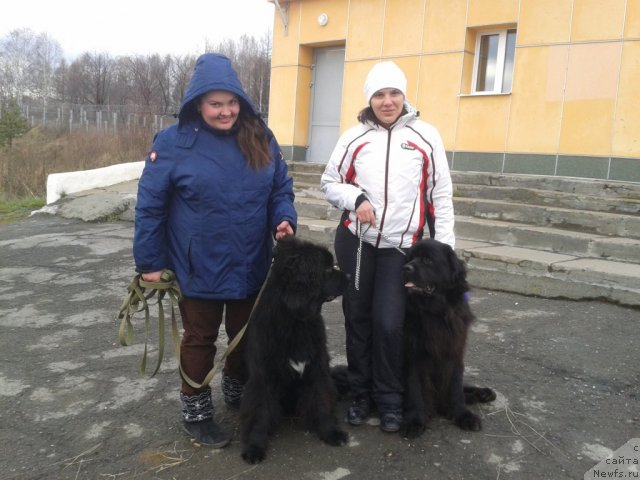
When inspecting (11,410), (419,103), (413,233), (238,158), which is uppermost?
(419,103)

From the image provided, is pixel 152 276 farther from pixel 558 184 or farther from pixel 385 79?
pixel 558 184

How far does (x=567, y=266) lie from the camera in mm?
5871

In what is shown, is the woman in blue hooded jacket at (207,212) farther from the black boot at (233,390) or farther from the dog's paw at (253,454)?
the black boot at (233,390)

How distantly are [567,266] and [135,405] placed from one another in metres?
4.68

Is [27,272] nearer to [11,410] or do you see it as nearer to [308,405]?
[11,410]

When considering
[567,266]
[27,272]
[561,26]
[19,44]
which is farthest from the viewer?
[19,44]

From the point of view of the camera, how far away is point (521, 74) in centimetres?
903

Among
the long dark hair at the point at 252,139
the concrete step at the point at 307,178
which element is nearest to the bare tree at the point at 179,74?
the concrete step at the point at 307,178

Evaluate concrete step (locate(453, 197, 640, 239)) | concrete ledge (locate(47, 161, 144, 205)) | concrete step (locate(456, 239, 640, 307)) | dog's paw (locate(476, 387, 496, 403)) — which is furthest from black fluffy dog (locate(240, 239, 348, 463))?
concrete ledge (locate(47, 161, 144, 205))

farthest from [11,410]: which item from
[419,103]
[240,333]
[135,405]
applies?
[419,103]

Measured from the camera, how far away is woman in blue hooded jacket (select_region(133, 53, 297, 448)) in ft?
9.61

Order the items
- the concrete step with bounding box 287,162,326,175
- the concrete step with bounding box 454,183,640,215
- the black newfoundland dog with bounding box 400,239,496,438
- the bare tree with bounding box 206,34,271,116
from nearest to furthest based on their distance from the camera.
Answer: the black newfoundland dog with bounding box 400,239,496,438 < the concrete step with bounding box 454,183,640,215 < the concrete step with bounding box 287,162,326,175 < the bare tree with bounding box 206,34,271,116

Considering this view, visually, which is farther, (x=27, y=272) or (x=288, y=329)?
(x=27, y=272)

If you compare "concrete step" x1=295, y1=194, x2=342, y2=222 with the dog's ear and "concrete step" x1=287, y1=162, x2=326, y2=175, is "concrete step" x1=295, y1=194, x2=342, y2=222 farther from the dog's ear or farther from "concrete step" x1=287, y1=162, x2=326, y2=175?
the dog's ear
